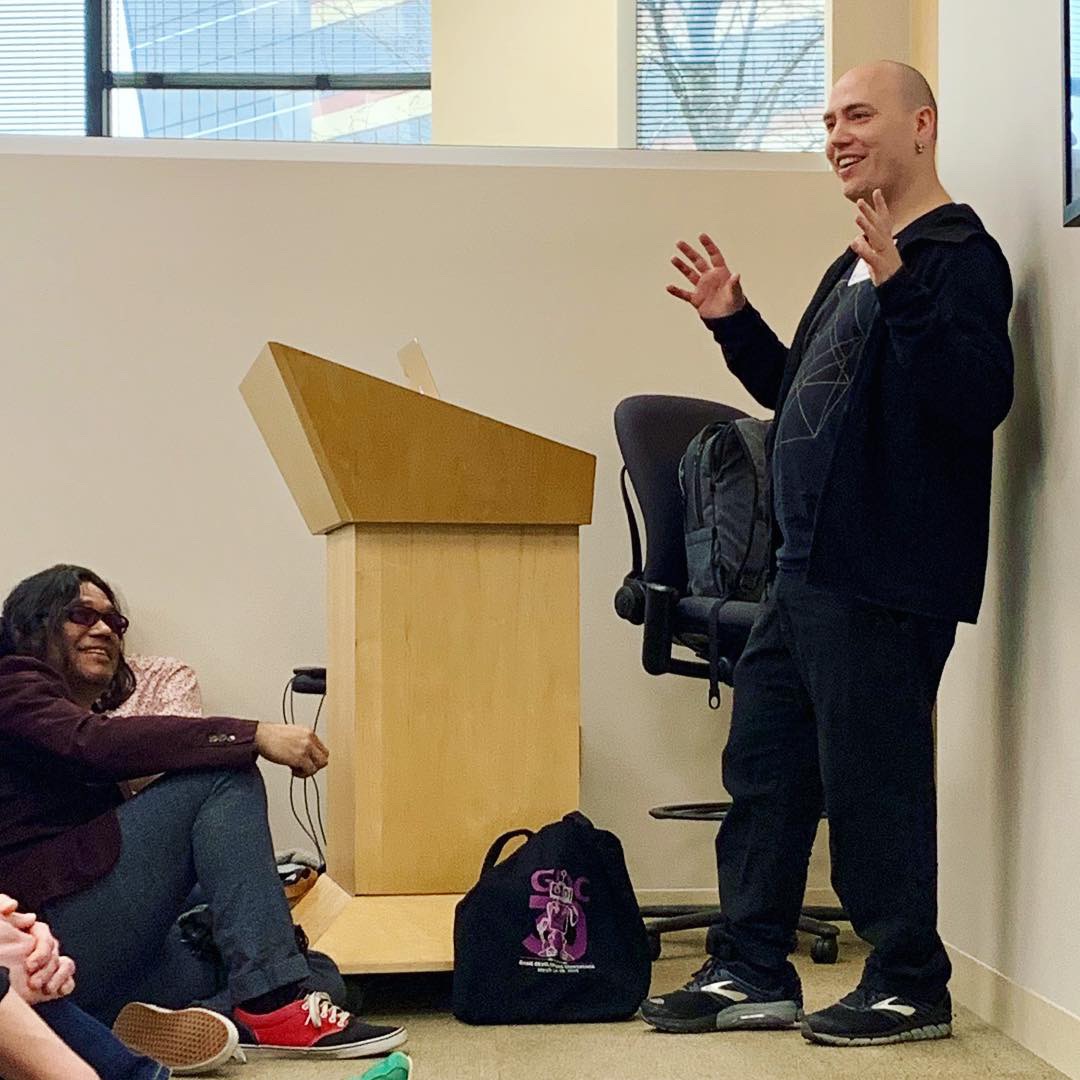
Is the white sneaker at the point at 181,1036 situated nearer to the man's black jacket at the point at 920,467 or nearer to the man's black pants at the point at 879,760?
the man's black pants at the point at 879,760

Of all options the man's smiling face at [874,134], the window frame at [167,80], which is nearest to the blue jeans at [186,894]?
the man's smiling face at [874,134]

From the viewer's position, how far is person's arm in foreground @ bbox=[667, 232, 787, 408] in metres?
2.54

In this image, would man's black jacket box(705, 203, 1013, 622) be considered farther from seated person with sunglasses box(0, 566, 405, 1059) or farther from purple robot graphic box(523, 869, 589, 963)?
seated person with sunglasses box(0, 566, 405, 1059)

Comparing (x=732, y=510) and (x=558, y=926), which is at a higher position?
→ (x=732, y=510)

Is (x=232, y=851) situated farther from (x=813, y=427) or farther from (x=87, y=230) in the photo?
(x=87, y=230)

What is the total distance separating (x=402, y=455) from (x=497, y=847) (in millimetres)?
646

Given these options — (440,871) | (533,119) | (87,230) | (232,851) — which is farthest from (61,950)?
(533,119)

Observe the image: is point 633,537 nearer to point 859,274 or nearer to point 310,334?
point 310,334

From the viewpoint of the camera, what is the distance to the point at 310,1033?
221 centimetres

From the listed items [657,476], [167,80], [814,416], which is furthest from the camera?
[167,80]

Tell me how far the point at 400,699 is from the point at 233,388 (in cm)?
138

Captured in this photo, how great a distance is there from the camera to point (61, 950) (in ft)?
7.03

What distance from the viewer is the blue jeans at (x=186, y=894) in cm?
219

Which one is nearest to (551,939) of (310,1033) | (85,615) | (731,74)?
(310,1033)
